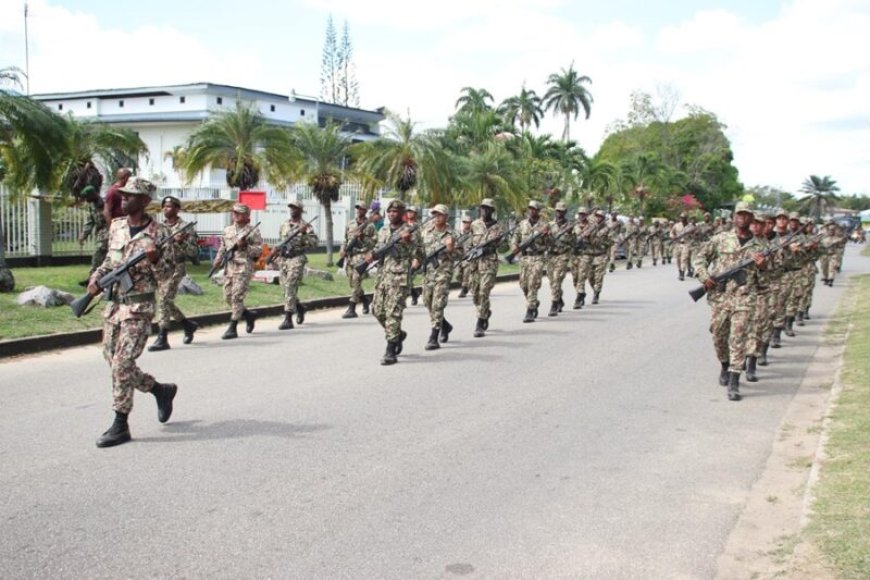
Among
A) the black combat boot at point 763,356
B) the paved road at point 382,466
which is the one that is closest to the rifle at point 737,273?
the paved road at point 382,466

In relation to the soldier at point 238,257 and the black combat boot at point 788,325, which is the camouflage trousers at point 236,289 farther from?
the black combat boot at point 788,325

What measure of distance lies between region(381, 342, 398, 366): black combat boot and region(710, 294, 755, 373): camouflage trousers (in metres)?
3.47

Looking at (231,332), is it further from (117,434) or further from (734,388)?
(734,388)

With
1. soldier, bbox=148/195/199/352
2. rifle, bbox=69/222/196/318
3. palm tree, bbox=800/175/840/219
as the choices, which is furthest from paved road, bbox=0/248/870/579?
palm tree, bbox=800/175/840/219

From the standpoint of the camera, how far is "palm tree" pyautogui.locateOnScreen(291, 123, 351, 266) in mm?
23469

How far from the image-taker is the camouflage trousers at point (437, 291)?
10984 millimetres

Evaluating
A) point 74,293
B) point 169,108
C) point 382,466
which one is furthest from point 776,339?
point 169,108

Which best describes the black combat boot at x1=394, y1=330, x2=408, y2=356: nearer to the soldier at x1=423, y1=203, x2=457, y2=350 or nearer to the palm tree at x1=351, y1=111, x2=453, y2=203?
the soldier at x1=423, y1=203, x2=457, y2=350

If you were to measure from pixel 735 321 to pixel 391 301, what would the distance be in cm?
366

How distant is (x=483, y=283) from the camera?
12477 millimetres

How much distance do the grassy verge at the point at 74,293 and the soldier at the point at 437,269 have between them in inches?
160

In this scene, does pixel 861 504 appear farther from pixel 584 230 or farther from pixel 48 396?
pixel 584 230

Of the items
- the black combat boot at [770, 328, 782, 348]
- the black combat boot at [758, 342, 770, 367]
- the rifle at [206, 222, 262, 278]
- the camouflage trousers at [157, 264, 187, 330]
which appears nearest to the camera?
the black combat boot at [758, 342, 770, 367]

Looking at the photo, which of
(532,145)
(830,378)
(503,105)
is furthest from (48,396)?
(503,105)
